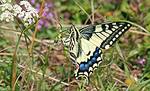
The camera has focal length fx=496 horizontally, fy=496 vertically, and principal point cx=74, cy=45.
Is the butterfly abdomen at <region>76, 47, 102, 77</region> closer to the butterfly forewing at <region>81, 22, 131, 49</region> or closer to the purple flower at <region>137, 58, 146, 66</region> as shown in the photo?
the butterfly forewing at <region>81, 22, 131, 49</region>

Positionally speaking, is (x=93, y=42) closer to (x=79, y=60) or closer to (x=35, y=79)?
(x=79, y=60)

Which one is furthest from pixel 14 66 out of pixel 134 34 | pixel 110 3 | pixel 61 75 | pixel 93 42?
pixel 110 3

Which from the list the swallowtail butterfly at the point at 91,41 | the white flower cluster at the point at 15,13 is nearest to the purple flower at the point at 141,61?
the swallowtail butterfly at the point at 91,41

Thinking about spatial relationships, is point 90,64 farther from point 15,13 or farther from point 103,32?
point 15,13

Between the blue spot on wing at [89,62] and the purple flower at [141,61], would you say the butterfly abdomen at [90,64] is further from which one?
the purple flower at [141,61]

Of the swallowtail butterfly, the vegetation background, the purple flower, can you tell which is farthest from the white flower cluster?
the purple flower
